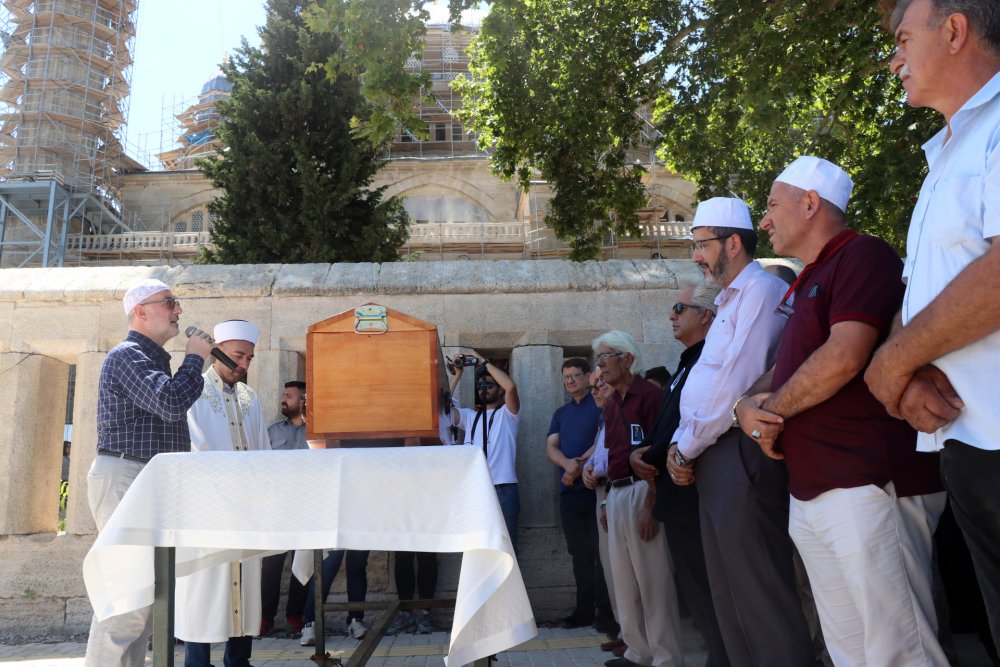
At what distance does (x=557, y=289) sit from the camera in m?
6.31

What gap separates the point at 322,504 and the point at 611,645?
291 cm

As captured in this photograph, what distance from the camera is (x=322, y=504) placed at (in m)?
2.91

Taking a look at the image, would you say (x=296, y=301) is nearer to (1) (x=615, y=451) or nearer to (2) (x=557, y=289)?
(2) (x=557, y=289)

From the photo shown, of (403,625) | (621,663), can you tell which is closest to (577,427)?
(621,663)

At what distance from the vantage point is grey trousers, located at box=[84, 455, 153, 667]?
370cm

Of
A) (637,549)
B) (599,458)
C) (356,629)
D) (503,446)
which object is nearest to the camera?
(637,549)

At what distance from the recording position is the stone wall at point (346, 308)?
239 inches

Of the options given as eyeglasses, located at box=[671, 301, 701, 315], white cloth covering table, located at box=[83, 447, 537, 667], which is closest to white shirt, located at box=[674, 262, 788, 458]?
eyeglasses, located at box=[671, 301, 701, 315]

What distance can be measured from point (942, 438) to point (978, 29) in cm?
105

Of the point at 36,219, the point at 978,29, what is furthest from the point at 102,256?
the point at 978,29

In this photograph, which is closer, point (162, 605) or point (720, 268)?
point (162, 605)

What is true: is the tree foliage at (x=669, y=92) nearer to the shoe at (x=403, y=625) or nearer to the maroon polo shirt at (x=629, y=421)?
the maroon polo shirt at (x=629, y=421)

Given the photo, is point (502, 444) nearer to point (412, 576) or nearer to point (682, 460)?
point (412, 576)

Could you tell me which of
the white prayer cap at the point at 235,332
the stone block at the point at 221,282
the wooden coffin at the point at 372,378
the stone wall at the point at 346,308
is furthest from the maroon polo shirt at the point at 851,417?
the stone block at the point at 221,282
